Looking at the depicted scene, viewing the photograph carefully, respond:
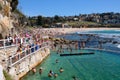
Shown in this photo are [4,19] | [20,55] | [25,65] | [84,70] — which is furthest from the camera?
[4,19]

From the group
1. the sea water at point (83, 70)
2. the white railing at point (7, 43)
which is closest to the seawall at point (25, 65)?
the sea water at point (83, 70)

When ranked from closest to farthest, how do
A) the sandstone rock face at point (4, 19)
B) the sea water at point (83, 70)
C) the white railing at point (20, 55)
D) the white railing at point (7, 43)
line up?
the white railing at point (20, 55), the white railing at point (7, 43), the sea water at point (83, 70), the sandstone rock face at point (4, 19)

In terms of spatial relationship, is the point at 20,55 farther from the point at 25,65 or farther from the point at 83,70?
the point at 83,70

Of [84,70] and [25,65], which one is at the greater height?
[25,65]

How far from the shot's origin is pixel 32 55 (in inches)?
1128

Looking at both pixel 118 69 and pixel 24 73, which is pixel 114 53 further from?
pixel 24 73

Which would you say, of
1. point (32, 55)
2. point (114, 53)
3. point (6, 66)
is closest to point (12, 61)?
point (6, 66)

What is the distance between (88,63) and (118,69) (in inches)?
204

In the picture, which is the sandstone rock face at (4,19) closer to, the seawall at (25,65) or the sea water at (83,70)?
the seawall at (25,65)

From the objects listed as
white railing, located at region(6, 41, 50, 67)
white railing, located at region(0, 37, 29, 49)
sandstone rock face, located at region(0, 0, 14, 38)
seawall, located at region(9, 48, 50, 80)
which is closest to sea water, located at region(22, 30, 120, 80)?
seawall, located at region(9, 48, 50, 80)

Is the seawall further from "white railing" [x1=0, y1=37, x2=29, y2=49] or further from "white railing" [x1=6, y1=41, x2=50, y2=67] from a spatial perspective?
"white railing" [x1=0, y1=37, x2=29, y2=49]

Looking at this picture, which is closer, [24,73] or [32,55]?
[24,73]

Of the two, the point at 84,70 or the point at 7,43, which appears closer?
the point at 7,43

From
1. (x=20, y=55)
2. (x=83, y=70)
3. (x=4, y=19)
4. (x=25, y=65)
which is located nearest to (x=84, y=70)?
(x=83, y=70)
